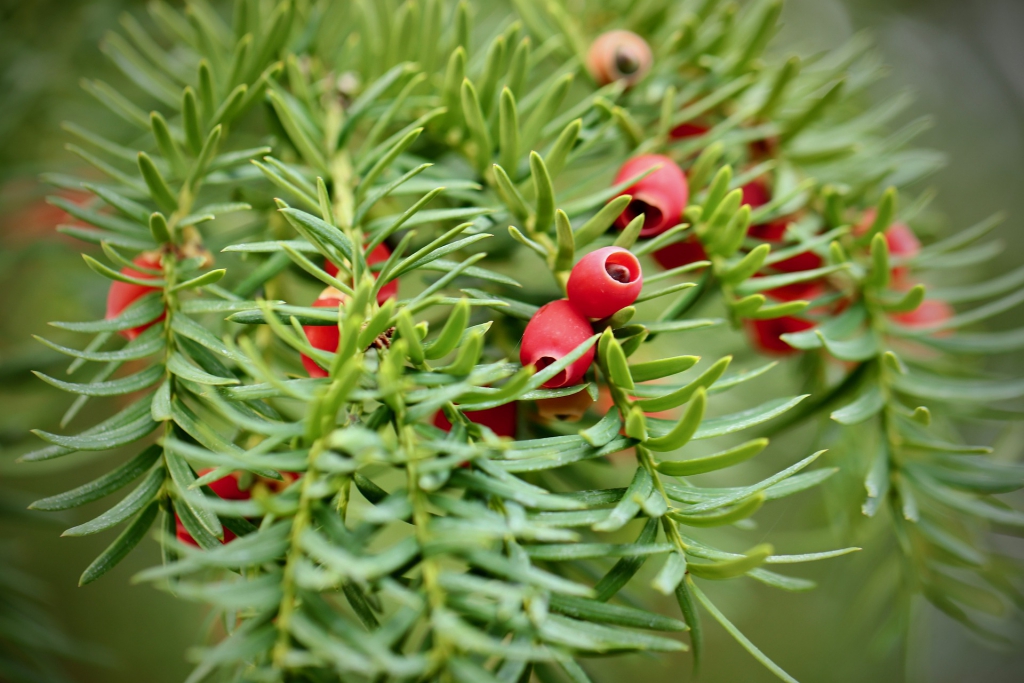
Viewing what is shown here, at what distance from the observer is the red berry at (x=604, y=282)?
0.91 feet

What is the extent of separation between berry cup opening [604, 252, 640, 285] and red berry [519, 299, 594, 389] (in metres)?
0.02

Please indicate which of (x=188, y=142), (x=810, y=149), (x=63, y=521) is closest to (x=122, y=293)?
(x=188, y=142)

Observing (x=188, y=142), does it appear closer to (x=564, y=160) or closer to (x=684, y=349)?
(x=564, y=160)

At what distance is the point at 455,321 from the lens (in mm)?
236

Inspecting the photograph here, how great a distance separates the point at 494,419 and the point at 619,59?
0.82 feet

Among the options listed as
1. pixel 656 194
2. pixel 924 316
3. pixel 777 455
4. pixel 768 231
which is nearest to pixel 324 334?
pixel 656 194

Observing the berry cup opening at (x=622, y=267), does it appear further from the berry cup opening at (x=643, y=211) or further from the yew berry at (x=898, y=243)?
the yew berry at (x=898, y=243)

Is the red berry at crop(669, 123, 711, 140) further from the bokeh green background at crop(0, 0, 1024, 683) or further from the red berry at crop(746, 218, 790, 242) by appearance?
the bokeh green background at crop(0, 0, 1024, 683)

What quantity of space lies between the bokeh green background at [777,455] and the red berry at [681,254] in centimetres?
26

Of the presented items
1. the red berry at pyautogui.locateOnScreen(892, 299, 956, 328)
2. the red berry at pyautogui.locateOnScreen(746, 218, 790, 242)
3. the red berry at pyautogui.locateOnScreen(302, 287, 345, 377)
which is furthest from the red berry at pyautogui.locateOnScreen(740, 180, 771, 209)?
the red berry at pyautogui.locateOnScreen(302, 287, 345, 377)

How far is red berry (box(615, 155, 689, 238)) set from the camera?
341 millimetres

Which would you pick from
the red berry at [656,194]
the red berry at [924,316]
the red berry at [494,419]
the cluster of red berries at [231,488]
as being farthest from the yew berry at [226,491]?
the red berry at [924,316]

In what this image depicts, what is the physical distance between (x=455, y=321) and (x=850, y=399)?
301 millimetres

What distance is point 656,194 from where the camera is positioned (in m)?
0.34
